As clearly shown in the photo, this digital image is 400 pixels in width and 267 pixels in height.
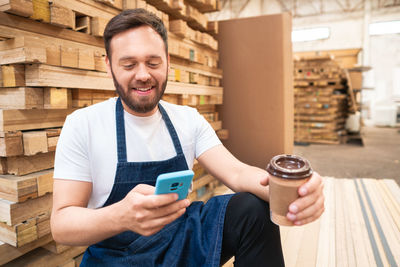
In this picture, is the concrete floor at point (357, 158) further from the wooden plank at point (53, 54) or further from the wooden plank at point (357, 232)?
the wooden plank at point (53, 54)

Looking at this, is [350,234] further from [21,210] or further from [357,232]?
[21,210]

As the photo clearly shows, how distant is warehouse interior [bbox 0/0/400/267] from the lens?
1665 millimetres

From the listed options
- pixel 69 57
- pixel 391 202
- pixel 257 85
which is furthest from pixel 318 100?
pixel 69 57

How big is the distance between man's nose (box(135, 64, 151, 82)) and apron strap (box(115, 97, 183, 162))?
0.20m

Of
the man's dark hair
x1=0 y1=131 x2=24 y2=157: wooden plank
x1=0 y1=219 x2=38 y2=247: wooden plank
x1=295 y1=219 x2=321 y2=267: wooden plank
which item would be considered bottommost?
x1=295 y1=219 x2=321 y2=267: wooden plank

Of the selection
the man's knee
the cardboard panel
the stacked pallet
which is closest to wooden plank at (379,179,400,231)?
the cardboard panel

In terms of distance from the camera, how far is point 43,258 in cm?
187

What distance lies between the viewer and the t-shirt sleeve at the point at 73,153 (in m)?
1.25

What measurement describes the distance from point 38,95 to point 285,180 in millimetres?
1456

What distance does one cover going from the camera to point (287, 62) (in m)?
3.57

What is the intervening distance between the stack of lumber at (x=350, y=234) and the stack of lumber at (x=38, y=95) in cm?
127

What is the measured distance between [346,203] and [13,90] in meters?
3.06

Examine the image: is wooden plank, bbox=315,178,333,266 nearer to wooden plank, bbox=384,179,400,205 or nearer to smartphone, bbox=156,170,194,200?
wooden plank, bbox=384,179,400,205

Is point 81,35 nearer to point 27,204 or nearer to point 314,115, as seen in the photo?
point 27,204
